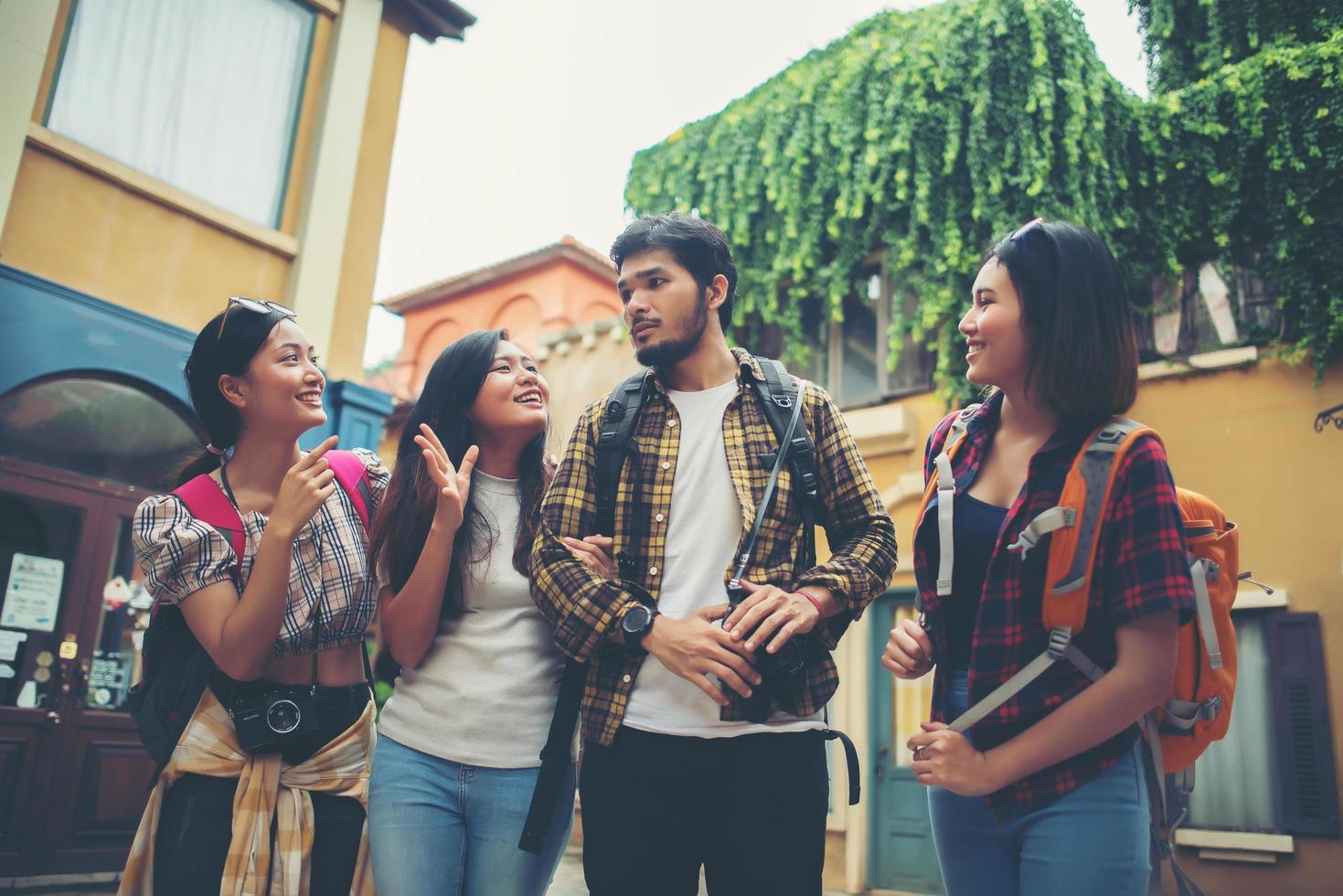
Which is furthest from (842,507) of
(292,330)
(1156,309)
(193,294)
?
(1156,309)

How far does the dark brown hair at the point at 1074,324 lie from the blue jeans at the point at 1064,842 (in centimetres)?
65

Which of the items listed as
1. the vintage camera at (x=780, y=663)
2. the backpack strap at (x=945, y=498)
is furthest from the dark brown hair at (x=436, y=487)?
the backpack strap at (x=945, y=498)

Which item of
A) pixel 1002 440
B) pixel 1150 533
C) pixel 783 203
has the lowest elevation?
pixel 1150 533

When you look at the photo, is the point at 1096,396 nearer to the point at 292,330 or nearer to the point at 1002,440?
the point at 1002,440

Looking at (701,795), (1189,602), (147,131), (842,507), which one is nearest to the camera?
(1189,602)

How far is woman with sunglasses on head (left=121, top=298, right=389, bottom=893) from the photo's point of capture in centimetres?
242

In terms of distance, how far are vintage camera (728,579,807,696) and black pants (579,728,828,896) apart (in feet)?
0.38

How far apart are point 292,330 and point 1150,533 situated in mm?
2385

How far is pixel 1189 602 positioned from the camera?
1796mm

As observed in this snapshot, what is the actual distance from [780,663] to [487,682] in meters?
0.91

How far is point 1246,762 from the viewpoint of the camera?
796 centimetres

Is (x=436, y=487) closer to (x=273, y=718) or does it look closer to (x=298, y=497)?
(x=298, y=497)

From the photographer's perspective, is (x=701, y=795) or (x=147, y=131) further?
(x=147, y=131)

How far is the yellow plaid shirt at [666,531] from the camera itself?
221 centimetres
